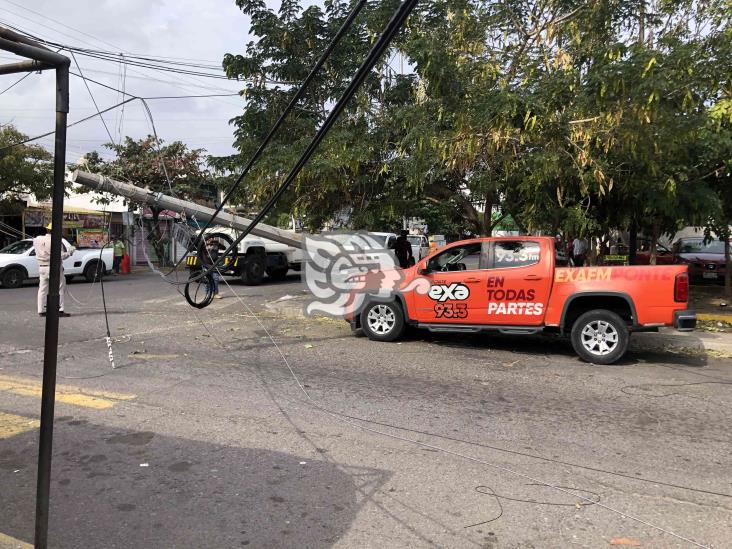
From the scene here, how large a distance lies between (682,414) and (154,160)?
22.7 metres

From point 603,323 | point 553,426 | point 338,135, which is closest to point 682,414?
point 553,426

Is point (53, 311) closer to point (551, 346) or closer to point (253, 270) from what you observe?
point (551, 346)

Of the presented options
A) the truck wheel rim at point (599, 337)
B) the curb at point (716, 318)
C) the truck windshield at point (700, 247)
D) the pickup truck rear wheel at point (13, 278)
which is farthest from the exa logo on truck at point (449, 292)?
the pickup truck rear wheel at point (13, 278)

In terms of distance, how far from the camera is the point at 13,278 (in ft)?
58.2

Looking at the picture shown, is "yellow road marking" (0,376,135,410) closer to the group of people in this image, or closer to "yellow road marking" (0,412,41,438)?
"yellow road marking" (0,412,41,438)

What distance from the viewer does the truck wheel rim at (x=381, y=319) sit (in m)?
9.20

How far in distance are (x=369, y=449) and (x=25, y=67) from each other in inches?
133

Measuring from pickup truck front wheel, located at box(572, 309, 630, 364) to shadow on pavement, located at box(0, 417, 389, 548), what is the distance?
473cm

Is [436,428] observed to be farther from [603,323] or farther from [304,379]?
[603,323]

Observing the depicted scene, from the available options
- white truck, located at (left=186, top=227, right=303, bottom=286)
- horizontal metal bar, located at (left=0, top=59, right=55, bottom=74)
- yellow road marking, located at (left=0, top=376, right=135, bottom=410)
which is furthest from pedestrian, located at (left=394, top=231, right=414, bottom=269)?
horizontal metal bar, located at (left=0, top=59, right=55, bottom=74)

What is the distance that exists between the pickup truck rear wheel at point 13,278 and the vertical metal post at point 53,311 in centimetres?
1797

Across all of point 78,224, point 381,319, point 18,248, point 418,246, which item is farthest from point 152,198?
point 78,224

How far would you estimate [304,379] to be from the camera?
22.1 feet

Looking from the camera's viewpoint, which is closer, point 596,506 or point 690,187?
point 596,506
